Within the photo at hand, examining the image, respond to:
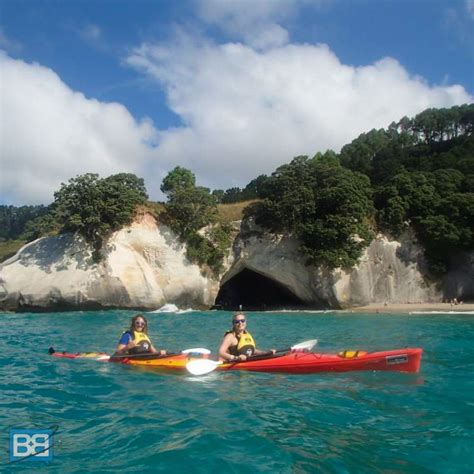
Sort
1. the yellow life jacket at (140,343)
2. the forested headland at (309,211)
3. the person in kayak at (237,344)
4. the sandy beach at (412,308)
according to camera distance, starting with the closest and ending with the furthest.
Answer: the person in kayak at (237,344) < the yellow life jacket at (140,343) < the sandy beach at (412,308) < the forested headland at (309,211)

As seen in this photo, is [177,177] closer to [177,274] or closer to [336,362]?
[177,274]

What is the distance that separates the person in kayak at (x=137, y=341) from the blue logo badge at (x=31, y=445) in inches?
205

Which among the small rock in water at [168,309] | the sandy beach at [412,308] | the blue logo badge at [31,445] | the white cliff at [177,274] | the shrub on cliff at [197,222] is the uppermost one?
the shrub on cliff at [197,222]

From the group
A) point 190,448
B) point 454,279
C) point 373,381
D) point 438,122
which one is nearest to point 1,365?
point 190,448

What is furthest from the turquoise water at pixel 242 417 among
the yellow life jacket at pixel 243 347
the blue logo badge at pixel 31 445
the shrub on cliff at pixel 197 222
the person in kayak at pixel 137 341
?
the shrub on cliff at pixel 197 222

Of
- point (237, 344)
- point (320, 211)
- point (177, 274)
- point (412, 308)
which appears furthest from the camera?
point (320, 211)

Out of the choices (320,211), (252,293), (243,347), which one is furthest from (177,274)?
(243,347)

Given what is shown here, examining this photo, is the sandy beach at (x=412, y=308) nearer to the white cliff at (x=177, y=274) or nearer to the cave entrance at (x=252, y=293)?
the white cliff at (x=177, y=274)

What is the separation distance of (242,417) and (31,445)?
10.0 feet

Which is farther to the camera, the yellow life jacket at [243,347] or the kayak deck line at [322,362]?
the yellow life jacket at [243,347]

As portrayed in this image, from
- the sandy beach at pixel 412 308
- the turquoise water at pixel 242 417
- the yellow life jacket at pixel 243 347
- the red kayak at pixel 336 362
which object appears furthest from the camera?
the sandy beach at pixel 412 308

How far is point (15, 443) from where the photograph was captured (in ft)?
20.7

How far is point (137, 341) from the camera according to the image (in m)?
12.3

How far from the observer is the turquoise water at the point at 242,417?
232 inches
